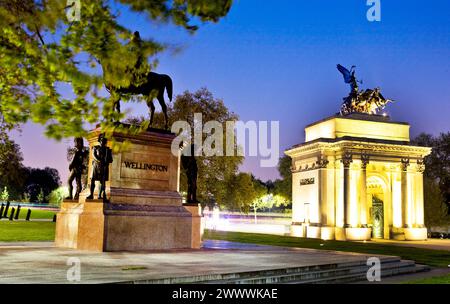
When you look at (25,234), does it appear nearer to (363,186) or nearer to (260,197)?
(363,186)

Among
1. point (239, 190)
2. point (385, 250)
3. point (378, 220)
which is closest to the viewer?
point (385, 250)

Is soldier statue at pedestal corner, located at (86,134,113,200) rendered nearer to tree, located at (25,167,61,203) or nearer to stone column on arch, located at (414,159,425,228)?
stone column on arch, located at (414,159,425,228)

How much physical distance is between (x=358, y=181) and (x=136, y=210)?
33571 mm

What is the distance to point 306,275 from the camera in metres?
13.0

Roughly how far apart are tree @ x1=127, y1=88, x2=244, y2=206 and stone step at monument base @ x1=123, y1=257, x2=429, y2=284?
32996 mm

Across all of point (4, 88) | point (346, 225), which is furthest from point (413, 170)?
point (4, 88)

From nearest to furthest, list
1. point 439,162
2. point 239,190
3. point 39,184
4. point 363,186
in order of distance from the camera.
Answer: point 363,186
point 239,190
point 439,162
point 39,184


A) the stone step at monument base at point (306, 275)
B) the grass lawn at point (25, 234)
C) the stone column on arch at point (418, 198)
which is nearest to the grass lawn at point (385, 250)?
the stone step at monument base at point (306, 275)

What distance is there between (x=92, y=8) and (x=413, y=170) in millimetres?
46955

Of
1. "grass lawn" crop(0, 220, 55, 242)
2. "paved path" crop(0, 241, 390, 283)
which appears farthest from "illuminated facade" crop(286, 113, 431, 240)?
"paved path" crop(0, 241, 390, 283)

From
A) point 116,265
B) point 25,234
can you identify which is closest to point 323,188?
point 25,234

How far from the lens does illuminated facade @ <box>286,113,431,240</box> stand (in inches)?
1789

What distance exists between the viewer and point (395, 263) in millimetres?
17391

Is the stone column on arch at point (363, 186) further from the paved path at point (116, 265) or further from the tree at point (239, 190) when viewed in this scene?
the paved path at point (116, 265)
